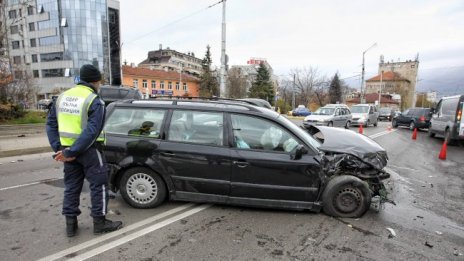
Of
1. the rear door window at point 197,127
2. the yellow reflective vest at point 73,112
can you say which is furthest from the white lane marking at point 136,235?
the yellow reflective vest at point 73,112

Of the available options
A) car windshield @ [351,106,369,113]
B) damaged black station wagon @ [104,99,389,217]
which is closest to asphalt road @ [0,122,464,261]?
damaged black station wagon @ [104,99,389,217]

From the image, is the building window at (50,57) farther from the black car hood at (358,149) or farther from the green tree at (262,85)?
the black car hood at (358,149)

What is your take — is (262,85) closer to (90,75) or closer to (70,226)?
(90,75)

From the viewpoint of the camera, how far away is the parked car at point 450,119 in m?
11.5

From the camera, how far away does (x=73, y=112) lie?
3189mm

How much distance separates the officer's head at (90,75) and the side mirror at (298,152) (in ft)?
8.64

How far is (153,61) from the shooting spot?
312 ft

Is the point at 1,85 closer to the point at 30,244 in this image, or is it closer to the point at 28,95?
the point at 28,95

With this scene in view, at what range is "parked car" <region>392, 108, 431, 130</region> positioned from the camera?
759 inches

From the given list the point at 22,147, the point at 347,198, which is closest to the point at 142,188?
the point at 347,198

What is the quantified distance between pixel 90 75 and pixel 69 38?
209ft

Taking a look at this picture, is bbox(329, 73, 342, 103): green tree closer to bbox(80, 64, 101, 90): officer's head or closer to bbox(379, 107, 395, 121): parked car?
bbox(379, 107, 395, 121): parked car

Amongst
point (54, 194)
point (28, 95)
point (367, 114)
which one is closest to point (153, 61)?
point (28, 95)

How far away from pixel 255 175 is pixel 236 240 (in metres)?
0.93
